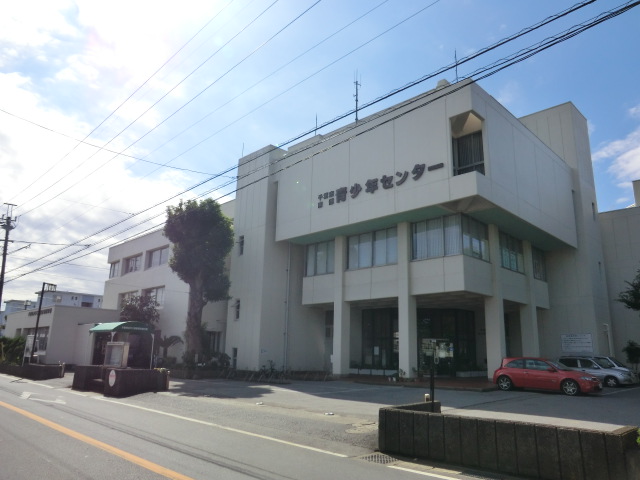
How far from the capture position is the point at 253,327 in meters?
30.9

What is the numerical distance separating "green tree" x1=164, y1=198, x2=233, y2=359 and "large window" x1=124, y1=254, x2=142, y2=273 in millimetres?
15466

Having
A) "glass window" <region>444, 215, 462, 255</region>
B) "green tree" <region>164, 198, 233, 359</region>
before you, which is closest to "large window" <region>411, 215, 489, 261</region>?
"glass window" <region>444, 215, 462, 255</region>

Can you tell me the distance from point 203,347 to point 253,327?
182 inches

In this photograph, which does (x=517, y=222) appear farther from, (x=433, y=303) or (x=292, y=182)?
(x=292, y=182)

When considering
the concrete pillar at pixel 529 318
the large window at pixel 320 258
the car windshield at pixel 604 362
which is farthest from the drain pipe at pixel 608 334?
the large window at pixel 320 258

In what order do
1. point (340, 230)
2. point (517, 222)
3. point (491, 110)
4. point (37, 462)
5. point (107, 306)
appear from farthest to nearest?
point (107, 306), point (340, 230), point (517, 222), point (491, 110), point (37, 462)

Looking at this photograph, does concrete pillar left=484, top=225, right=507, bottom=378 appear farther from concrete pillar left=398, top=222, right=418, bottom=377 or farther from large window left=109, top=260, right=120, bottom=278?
large window left=109, top=260, right=120, bottom=278

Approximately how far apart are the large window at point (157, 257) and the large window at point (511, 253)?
27568 mm

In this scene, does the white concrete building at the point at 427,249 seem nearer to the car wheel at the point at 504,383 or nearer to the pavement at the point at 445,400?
the pavement at the point at 445,400

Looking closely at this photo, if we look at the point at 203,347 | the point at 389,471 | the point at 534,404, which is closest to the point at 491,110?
the point at 534,404

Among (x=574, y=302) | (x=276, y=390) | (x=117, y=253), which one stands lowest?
(x=276, y=390)

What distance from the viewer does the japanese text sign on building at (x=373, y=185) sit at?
24.1 metres

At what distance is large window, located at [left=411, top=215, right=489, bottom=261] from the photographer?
2414cm

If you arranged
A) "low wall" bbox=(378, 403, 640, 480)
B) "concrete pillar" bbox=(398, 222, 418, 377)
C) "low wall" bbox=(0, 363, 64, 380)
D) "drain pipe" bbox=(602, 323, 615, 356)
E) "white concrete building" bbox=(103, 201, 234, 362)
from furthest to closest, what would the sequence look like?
"white concrete building" bbox=(103, 201, 234, 362), "drain pipe" bbox=(602, 323, 615, 356), "low wall" bbox=(0, 363, 64, 380), "concrete pillar" bbox=(398, 222, 418, 377), "low wall" bbox=(378, 403, 640, 480)
